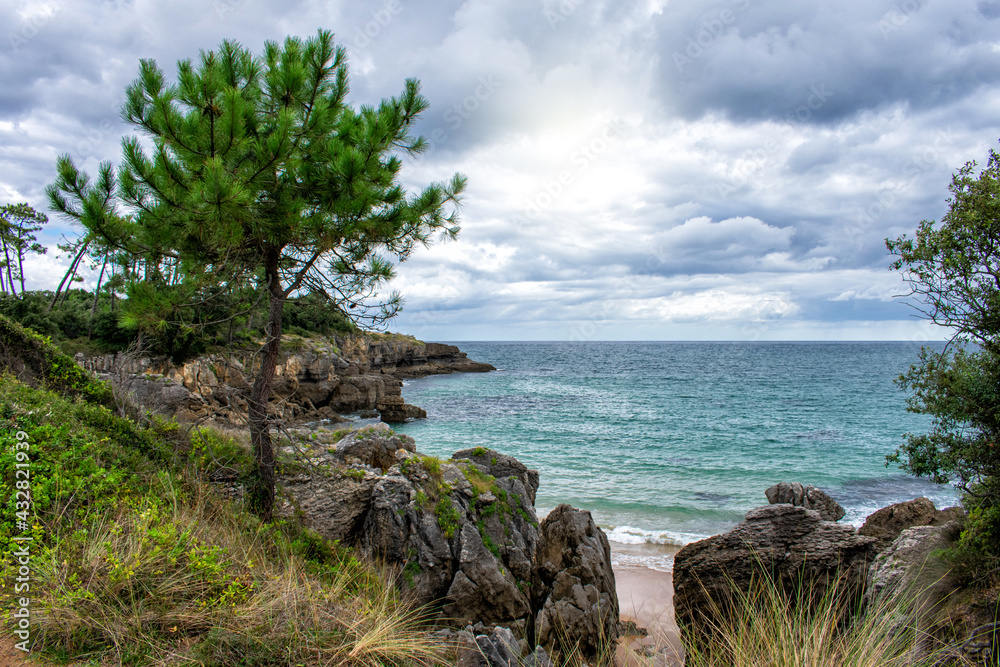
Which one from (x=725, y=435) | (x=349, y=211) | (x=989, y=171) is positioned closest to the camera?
(x=349, y=211)

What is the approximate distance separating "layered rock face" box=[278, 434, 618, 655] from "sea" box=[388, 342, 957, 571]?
17.3ft

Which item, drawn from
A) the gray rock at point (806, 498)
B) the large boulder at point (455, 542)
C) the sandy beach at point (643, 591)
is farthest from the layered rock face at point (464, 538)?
the gray rock at point (806, 498)

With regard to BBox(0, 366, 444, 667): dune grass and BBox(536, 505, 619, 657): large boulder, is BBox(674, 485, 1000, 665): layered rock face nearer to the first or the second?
BBox(536, 505, 619, 657): large boulder

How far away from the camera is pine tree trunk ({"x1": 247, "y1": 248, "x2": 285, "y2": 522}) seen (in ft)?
22.9

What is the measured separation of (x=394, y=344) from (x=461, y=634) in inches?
2600

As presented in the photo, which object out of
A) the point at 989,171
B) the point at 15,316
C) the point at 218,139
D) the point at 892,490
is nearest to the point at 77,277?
the point at 15,316

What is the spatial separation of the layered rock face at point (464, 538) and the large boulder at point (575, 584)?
0.06 ft

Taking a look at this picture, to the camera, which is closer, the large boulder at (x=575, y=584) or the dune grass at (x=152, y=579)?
the dune grass at (x=152, y=579)

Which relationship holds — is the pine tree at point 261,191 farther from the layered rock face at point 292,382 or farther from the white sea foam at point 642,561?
the white sea foam at point 642,561

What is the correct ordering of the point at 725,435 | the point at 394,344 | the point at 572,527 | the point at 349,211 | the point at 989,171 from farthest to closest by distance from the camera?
the point at 394,344 → the point at 725,435 → the point at 572,527 → the point at 989,171 → the point at 349,211

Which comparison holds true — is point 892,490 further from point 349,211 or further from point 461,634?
point 349,211

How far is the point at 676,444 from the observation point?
26781 millimetres

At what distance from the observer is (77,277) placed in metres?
29.5

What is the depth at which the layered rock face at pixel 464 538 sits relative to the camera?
7.86 metres
